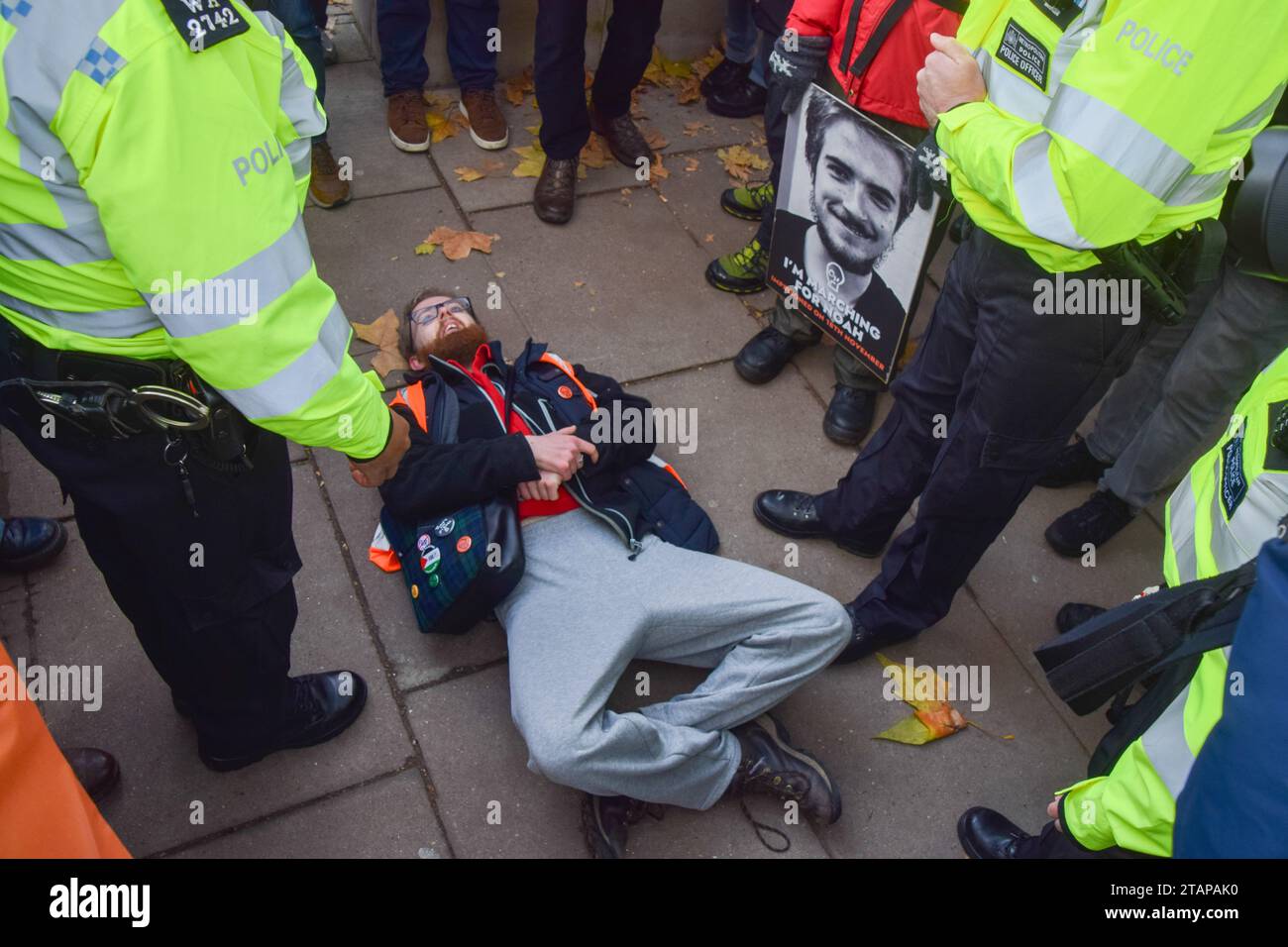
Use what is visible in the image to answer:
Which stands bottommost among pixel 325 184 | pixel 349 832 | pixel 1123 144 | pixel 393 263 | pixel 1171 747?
pixel 349 832

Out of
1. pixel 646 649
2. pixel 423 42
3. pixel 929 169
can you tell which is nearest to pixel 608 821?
pixel 646 649

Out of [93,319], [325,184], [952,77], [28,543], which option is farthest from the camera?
[325,184]

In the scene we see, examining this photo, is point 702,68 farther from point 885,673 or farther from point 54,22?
point 54,22

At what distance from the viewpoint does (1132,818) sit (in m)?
1.85

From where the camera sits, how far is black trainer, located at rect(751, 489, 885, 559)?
3.71 metres

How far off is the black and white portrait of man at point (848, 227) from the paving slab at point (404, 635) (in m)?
1.78

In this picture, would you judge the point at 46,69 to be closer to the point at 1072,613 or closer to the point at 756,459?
the point at 756,459

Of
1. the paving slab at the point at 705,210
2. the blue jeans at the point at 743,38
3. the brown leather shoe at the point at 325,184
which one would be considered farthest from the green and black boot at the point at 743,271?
the brown leather shoe at the point at 325,184

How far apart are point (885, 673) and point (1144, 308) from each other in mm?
1450

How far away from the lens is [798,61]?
3611 millimetres

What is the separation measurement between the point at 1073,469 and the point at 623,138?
2720 mm

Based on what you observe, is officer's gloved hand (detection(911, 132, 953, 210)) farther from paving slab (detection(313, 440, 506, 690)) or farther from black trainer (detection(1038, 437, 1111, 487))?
paving slab (detection(313, 440, 506, 690))

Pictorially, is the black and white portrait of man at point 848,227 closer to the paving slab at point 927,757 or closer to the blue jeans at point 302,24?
the paving slab at point 927,757
